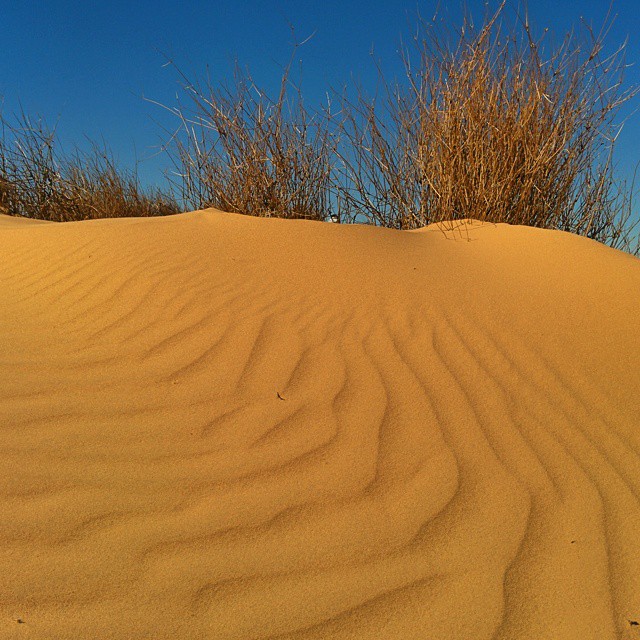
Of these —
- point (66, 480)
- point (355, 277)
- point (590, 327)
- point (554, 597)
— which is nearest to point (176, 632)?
point (66, 480)

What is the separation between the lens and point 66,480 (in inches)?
73.6

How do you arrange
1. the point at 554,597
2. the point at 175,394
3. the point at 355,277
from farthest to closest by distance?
1. the point at 355,277
2. the point at 175,394
3. the point at 554,597

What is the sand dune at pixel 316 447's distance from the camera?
4.99 ft

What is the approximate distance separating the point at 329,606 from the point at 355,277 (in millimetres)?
2304

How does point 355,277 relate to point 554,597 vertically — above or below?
above

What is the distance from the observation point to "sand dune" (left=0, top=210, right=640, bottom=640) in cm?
152

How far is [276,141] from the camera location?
706cm

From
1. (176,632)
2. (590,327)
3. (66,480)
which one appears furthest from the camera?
(590,327)

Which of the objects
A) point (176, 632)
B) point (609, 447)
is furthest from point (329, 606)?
point (609, 447)

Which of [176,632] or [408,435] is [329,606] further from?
[408,435]

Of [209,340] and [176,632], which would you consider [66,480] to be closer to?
[176,632]

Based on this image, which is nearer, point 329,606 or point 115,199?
point 329,606

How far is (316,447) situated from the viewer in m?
2.12

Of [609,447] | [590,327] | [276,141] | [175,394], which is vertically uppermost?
[276,141]
